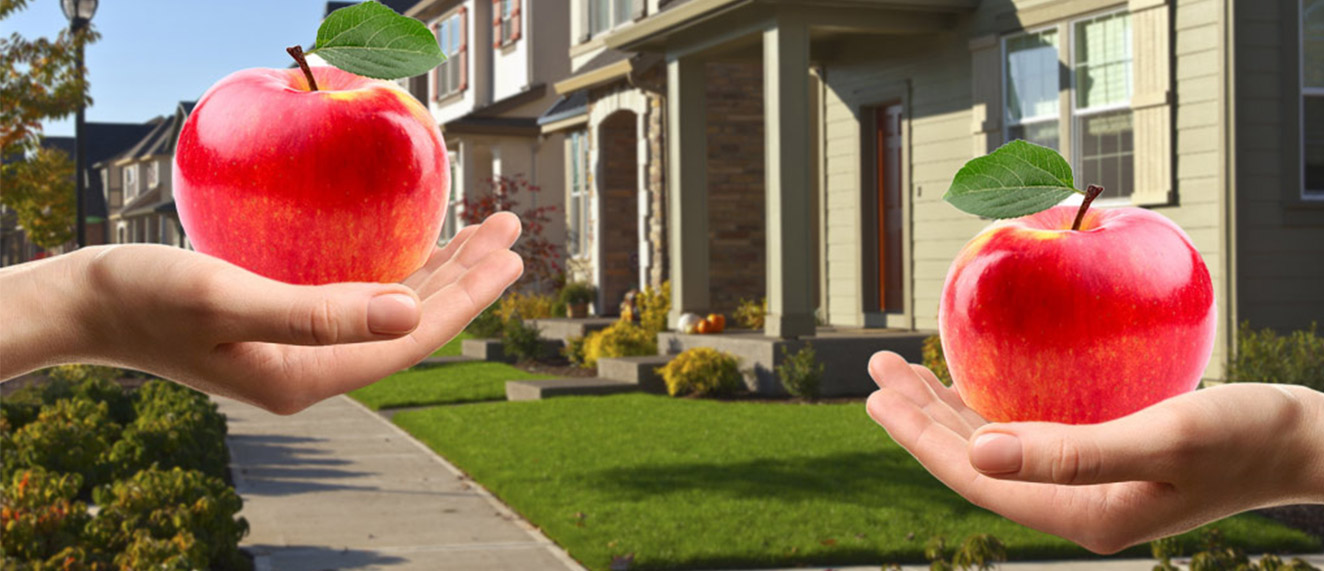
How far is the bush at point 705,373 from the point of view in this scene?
15.0 metres

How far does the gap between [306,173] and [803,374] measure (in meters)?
12.8

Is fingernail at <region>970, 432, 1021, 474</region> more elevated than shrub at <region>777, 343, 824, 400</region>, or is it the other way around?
fingernail at <region>970, 432, 1021, 474</region>

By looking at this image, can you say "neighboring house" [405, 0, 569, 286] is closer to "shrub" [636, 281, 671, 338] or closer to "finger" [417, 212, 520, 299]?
"shrub" [636, 281, 671, 338]

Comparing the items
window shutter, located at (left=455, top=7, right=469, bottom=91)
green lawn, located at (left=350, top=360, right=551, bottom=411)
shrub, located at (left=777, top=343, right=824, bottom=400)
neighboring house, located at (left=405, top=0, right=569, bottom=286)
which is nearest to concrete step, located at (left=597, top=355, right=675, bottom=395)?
green lawn, located at (left=350, top=360, right=551, bottom=411)

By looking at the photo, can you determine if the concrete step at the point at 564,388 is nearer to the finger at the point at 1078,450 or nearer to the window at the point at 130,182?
the finger at the point at 1078,450

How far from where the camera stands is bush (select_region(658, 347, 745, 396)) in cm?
1496

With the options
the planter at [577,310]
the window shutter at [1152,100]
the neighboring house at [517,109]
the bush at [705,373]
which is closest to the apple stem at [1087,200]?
the window shutter at [1152,100]

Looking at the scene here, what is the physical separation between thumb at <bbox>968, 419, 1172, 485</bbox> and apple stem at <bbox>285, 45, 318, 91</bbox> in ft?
2.47

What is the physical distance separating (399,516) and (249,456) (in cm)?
360

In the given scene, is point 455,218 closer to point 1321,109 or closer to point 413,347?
point 1321,109

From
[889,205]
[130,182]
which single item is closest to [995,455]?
[889,205]

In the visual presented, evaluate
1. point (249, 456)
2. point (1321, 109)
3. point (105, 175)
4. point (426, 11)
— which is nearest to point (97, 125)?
point (105, 175)

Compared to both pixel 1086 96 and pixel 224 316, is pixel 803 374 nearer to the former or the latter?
pixel 1086 96

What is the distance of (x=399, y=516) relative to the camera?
9.81 m
